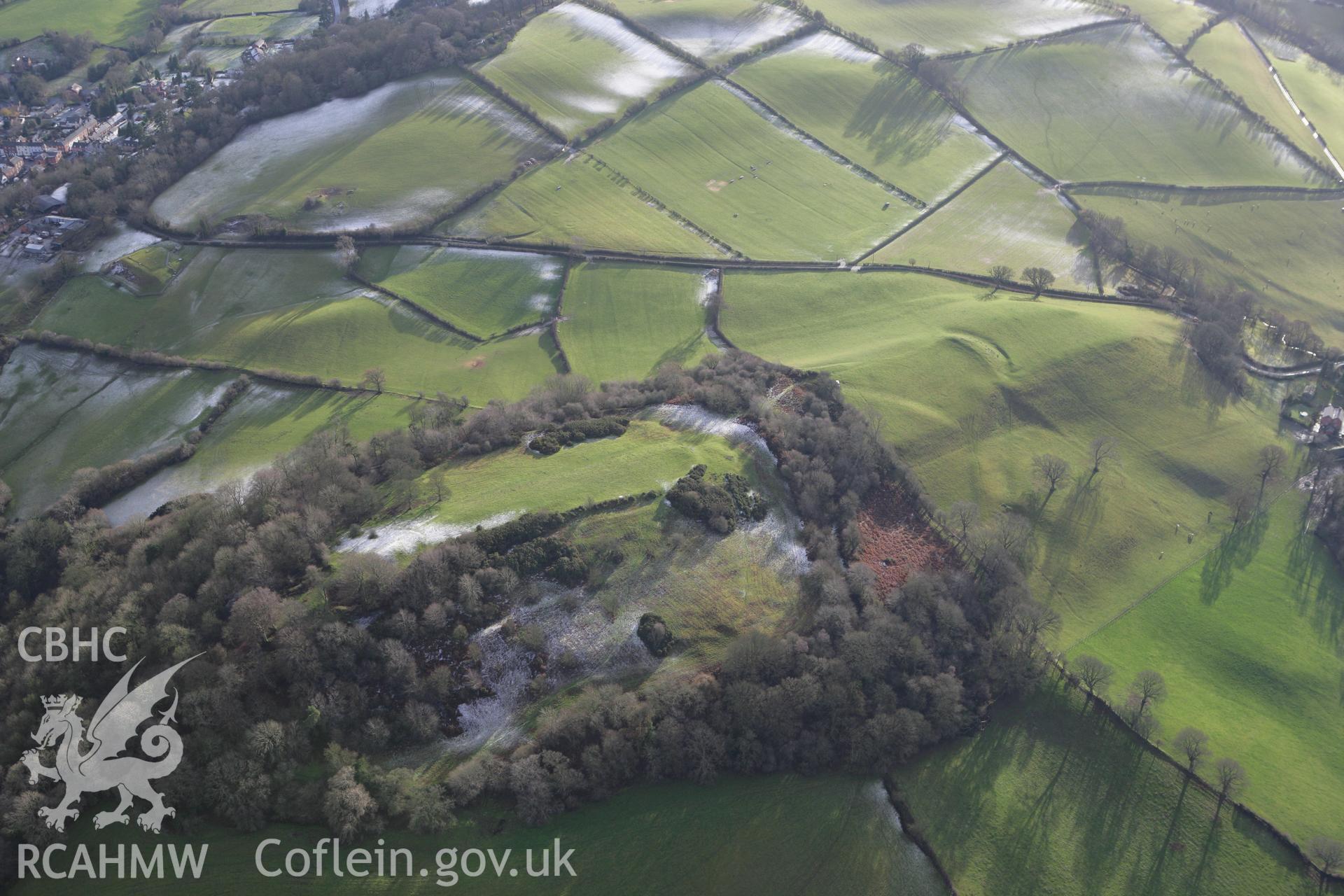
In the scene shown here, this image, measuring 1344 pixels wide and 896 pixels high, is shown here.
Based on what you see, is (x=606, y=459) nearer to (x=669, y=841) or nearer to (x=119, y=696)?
(x=669, y=841)

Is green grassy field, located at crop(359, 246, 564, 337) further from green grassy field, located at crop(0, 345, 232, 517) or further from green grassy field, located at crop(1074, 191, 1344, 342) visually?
green grassy field, located at crop(1074, 191, 1344, 342)

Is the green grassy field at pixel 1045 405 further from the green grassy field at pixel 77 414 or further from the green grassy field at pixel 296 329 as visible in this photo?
the green grassy field at pixel 77 414

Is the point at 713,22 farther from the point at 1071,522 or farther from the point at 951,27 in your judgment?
the point at 1071,522

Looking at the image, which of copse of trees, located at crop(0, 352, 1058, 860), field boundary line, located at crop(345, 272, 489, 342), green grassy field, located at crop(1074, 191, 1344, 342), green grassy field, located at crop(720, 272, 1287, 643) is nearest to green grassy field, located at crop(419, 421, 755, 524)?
copse of trees, located at crop(0, 352, 1058, 860)

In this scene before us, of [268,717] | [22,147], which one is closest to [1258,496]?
[268,717]

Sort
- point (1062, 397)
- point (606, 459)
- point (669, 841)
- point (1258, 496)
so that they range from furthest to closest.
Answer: point (1062, 397) < point (1258, 496) < point (606, 459) < point (669, 841)

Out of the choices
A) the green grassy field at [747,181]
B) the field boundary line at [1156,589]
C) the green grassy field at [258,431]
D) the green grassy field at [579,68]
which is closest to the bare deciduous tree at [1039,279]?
the green grassy field at [747,181]

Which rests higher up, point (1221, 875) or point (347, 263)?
point (347, 263)
